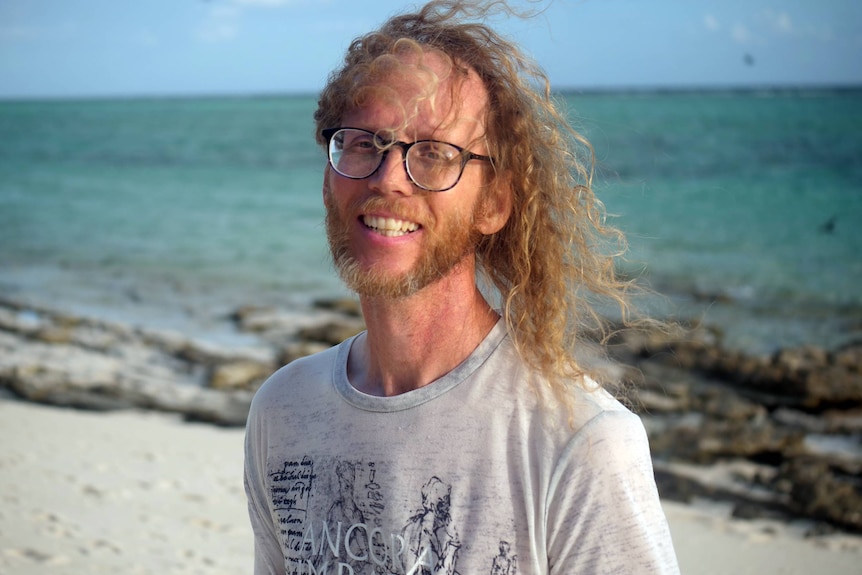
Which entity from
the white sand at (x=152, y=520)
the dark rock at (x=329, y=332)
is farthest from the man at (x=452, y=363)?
the dark rock at (x=329, y=332)

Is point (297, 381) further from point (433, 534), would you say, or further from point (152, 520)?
point (152, 520)

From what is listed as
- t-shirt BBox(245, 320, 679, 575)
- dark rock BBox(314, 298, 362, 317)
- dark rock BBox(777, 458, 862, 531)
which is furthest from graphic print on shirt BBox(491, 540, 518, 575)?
dark rock BBox(314, 298, 362, 317)

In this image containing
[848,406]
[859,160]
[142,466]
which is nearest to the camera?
[142,466]

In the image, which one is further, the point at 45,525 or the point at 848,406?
the point at 848,406

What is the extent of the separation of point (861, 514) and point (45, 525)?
5117mm

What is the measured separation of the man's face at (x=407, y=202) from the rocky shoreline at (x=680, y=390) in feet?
11.8

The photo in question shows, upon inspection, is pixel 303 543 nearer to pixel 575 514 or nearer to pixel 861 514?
pixel 575 514

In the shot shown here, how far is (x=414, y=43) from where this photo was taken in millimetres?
1849

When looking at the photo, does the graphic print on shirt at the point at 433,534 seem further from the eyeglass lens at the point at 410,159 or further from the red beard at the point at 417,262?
the eyeglass lens at the point at 410,159

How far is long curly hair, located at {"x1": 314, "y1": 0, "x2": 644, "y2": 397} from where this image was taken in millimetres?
1872

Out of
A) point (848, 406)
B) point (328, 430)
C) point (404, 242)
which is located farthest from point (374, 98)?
point (848, 406)

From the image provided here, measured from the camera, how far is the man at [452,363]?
157 cm

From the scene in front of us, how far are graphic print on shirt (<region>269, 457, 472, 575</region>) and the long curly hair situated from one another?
386mm

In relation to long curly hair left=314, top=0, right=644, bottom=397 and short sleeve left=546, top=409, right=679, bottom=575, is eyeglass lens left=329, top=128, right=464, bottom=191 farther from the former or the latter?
short sleeve left=546, top=409, right=679, bottom=575
